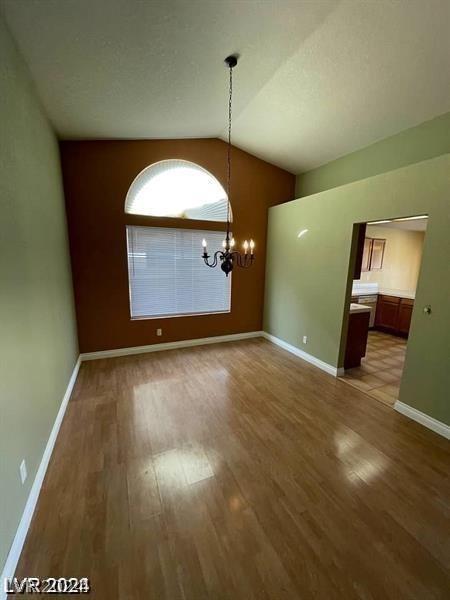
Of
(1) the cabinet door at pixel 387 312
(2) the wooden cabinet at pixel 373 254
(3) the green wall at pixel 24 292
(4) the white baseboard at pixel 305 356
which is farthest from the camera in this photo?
(2) the wooden cabinet at pixel 373 254

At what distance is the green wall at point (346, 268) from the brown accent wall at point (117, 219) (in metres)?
0.73

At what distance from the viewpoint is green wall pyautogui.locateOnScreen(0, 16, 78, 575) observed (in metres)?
1.41

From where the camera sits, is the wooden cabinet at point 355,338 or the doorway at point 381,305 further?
the wooden cabinet at point 355,338

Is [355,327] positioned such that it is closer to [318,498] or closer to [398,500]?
[398,500]

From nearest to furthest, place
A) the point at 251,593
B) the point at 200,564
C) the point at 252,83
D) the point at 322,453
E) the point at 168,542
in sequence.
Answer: the point at 251,593 → the point at 200,564 → the point at 168,542 → the point at 322,453 → the point at 252,83

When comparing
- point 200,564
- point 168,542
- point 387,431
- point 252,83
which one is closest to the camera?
point 200,564

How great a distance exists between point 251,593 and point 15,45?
370 cm

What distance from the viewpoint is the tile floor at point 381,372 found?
313 cm

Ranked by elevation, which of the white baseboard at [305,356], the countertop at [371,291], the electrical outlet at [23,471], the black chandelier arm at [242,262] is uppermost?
the black chandelier arm at [242,262]

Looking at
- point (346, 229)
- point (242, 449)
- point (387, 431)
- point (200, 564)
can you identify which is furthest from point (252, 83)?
point (200, 564)

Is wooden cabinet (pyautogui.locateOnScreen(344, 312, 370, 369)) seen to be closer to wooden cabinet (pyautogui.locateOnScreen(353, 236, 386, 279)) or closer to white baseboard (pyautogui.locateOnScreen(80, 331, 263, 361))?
white baseboard (pyautogui.locateOnScreen(80, 331, 263, 361))

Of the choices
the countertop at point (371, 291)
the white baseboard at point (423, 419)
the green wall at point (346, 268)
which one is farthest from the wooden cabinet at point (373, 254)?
the white baseboard at point (423, 419)

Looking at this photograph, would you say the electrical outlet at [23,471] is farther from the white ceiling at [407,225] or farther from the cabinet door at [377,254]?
the cabinet door at [377,254]

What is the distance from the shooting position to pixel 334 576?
50.9 inches
